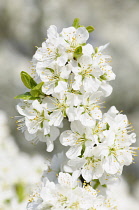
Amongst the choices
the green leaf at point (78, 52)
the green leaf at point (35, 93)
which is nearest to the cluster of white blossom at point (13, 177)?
the green leaf at point (35, 93)

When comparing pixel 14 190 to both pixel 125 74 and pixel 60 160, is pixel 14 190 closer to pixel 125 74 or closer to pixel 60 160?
pixel 60 160

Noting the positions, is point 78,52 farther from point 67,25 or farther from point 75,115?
point 67,25

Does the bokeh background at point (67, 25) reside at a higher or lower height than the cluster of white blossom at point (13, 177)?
higher

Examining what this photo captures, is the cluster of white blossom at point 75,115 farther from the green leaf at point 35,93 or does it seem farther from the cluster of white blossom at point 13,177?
the cluster of white blossom at point 13,177

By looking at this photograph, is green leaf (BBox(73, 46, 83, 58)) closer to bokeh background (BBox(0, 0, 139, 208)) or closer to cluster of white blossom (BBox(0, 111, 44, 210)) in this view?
cluster of white blossom (BBox(0, 111, 44, 210))

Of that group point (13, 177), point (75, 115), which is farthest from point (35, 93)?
point (13, 177)
